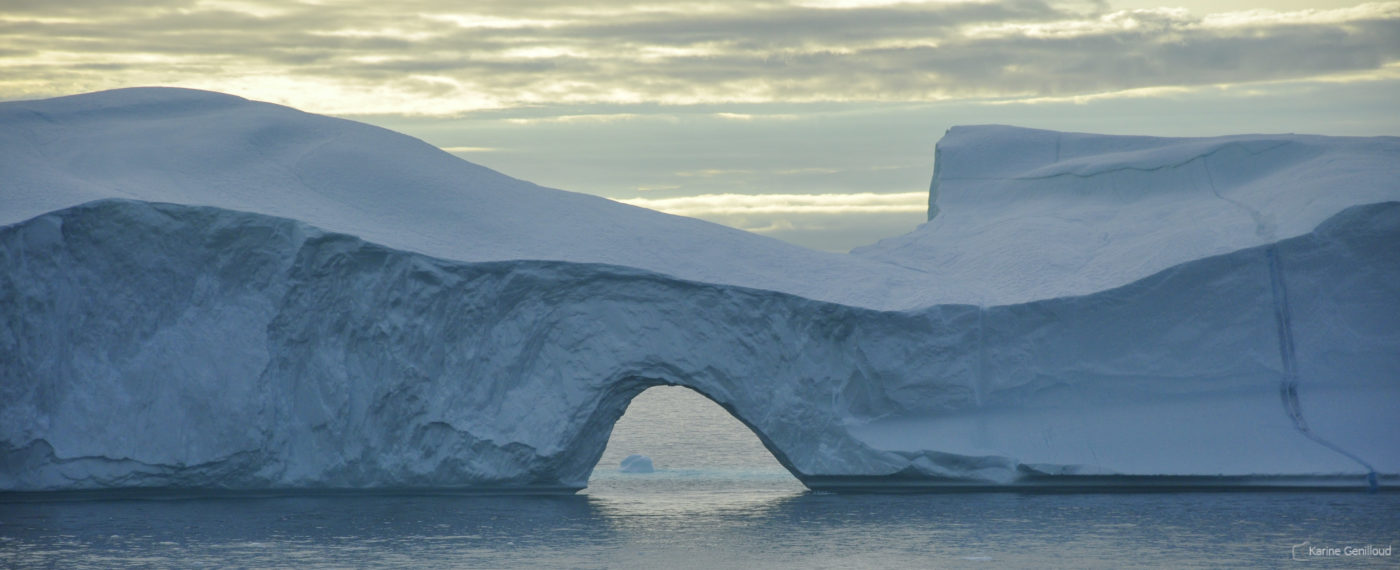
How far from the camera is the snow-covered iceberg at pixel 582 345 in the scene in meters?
14.6

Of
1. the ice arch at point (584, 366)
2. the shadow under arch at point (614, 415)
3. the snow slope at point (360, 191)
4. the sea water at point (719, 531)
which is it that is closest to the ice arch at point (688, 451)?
the shadow under arch at point (614, 415)

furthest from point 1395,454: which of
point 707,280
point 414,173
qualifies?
point 414,173

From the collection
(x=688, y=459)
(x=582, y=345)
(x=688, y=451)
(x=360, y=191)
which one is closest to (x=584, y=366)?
(x=582, y=345)

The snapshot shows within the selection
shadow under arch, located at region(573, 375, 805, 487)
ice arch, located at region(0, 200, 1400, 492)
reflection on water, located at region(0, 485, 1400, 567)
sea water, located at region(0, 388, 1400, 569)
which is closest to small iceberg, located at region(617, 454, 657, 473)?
sea water, located at region(0, 388, 1400, 569)

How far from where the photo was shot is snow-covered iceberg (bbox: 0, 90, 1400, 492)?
14.6 meters

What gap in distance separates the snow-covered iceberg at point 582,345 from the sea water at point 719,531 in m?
0.42

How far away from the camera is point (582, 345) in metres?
15.4

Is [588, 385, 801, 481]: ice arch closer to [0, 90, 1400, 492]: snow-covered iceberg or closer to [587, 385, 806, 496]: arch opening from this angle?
[587, 385, 806, 496]: arch opening

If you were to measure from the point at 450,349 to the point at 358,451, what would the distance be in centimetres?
147

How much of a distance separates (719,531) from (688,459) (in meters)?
12.7

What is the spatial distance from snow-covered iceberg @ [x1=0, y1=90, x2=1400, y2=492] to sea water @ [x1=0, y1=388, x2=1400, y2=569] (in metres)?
0.42

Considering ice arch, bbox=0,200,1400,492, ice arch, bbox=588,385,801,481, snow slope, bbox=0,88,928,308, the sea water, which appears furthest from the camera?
ice arch, bbox=588,385,801,481

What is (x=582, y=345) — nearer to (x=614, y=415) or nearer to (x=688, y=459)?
(x=614, y=415)

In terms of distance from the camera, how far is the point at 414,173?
16781 millimetres
